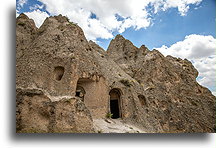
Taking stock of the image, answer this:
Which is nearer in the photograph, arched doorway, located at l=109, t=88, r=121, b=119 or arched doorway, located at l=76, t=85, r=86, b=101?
arched doorway, located at l=76, t=85, r=86, b=101

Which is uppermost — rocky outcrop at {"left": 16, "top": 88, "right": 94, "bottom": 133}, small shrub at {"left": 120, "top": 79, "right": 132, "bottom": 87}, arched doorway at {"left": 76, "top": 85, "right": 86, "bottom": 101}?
small shrub at {"left": 120, "top": 79, "right": 132, "bottom": 87}

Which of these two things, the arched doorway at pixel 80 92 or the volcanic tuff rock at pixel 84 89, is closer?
the volcanic tuff rock at pixel 84 89

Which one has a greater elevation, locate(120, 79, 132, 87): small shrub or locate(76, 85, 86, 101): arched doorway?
locate(120, 79, 132, 87): small shrub

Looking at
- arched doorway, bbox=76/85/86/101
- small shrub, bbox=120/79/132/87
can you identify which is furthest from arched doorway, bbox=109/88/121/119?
arched doorway, bbox=76/85/86/101

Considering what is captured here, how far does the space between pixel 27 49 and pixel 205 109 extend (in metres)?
13.7

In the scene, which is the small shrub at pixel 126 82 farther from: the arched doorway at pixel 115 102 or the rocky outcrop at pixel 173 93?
the rocky outcrop at pixel 173 93

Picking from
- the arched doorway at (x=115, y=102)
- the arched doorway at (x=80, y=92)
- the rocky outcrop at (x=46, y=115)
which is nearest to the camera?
the rocky outcrop at (x=46, y=115)

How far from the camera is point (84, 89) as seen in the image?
1161cm

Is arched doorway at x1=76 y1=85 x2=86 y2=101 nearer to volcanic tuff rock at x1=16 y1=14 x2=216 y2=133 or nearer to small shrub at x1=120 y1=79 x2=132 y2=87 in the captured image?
volcanic tuff rock at x1=16 y1=14 x2=216 y2=133

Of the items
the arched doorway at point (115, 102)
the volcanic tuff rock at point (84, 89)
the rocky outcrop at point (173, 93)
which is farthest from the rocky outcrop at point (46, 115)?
the rocky outcrop at point (173, 93)

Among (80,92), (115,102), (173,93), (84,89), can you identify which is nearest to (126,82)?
(115,102)

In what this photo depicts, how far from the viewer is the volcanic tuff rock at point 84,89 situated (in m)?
6.56

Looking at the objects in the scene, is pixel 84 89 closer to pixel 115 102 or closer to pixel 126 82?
pixel 115 102

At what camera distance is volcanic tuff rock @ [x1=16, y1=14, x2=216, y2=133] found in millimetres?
6562
